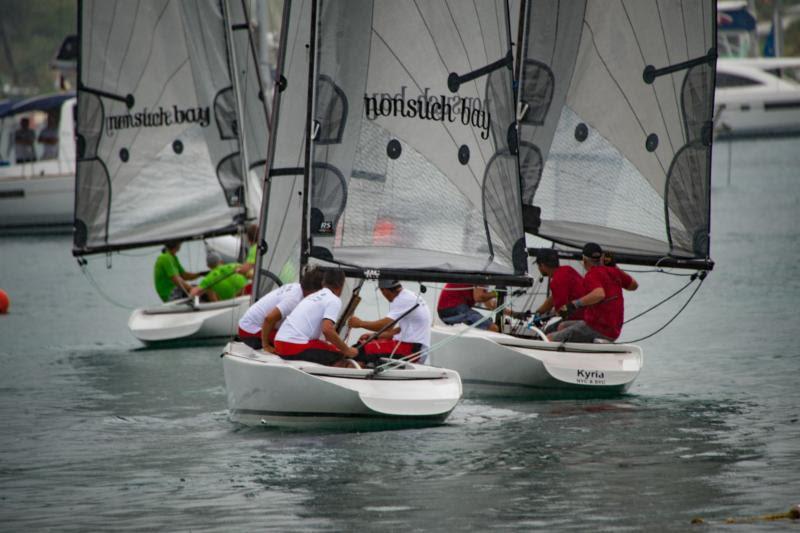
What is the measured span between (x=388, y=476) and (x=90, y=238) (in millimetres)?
11379

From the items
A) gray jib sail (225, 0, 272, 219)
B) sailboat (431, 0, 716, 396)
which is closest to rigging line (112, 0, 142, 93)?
gray jib sail (225, 0, 272, 219)

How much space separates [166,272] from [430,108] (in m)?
7.55

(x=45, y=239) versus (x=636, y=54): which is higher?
(x=636, y=54)

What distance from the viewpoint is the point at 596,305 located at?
16.0m

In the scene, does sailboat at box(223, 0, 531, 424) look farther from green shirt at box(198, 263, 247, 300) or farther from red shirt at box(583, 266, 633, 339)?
green shirt at box(198, 263, 247, 300)

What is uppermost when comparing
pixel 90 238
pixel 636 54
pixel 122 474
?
pixel 636 54

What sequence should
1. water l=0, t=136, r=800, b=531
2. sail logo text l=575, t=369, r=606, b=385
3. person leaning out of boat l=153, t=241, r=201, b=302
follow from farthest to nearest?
person leaning out of boat l=153, t=241, r=201, b=302 → sail logo text l=575, t=369, r=606, b=385 → water l=0, t=136, r=800, b=531

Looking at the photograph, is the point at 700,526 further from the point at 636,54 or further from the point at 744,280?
the point at 744,280

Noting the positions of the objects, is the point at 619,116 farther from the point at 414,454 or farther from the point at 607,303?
the point at 414,454

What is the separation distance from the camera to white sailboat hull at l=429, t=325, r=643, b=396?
15.4m

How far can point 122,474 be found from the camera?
12.5m

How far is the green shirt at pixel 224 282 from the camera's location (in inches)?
826

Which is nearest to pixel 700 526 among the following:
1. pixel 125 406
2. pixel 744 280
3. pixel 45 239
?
pixel 125 406

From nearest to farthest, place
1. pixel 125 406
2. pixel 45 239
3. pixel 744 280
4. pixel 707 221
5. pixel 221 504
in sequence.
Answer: pixel 221 504, pixel 125 406, pixel 707 221, pixel 744 280, pixel 45 239
